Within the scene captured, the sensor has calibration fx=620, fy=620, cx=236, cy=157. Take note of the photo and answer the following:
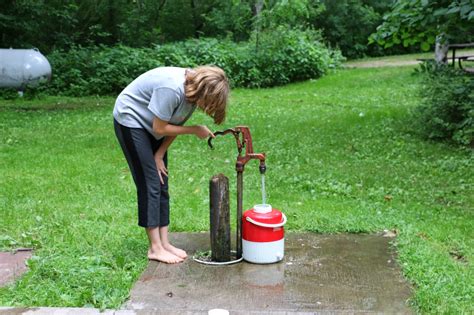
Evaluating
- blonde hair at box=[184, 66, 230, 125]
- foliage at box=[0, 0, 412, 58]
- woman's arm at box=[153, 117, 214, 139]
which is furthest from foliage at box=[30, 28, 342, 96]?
blonde hair at box=[184, 66, 230, 125]

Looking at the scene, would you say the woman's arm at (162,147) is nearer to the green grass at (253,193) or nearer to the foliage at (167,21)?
the green grass at (253,193)

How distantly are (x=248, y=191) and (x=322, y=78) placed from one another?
12718 millimetres

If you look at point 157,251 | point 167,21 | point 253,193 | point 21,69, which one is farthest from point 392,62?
point 157,251

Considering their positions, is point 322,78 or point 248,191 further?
point 322,78

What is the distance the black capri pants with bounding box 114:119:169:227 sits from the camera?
3.89 m

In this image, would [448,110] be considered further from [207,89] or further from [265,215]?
[207,89]

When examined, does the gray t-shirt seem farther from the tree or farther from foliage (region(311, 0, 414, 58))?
foliage (region(311, 0, 414, 58))

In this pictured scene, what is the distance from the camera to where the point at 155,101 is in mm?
3699

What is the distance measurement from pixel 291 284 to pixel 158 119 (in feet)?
4.16

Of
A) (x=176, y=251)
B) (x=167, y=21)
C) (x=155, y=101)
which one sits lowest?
(x=176, y=251)

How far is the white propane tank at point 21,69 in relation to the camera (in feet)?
46.8

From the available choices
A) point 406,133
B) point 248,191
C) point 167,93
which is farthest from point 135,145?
point 406,133

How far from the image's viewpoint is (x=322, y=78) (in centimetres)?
1823

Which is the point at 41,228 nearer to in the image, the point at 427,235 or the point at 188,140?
the point at 427,235
